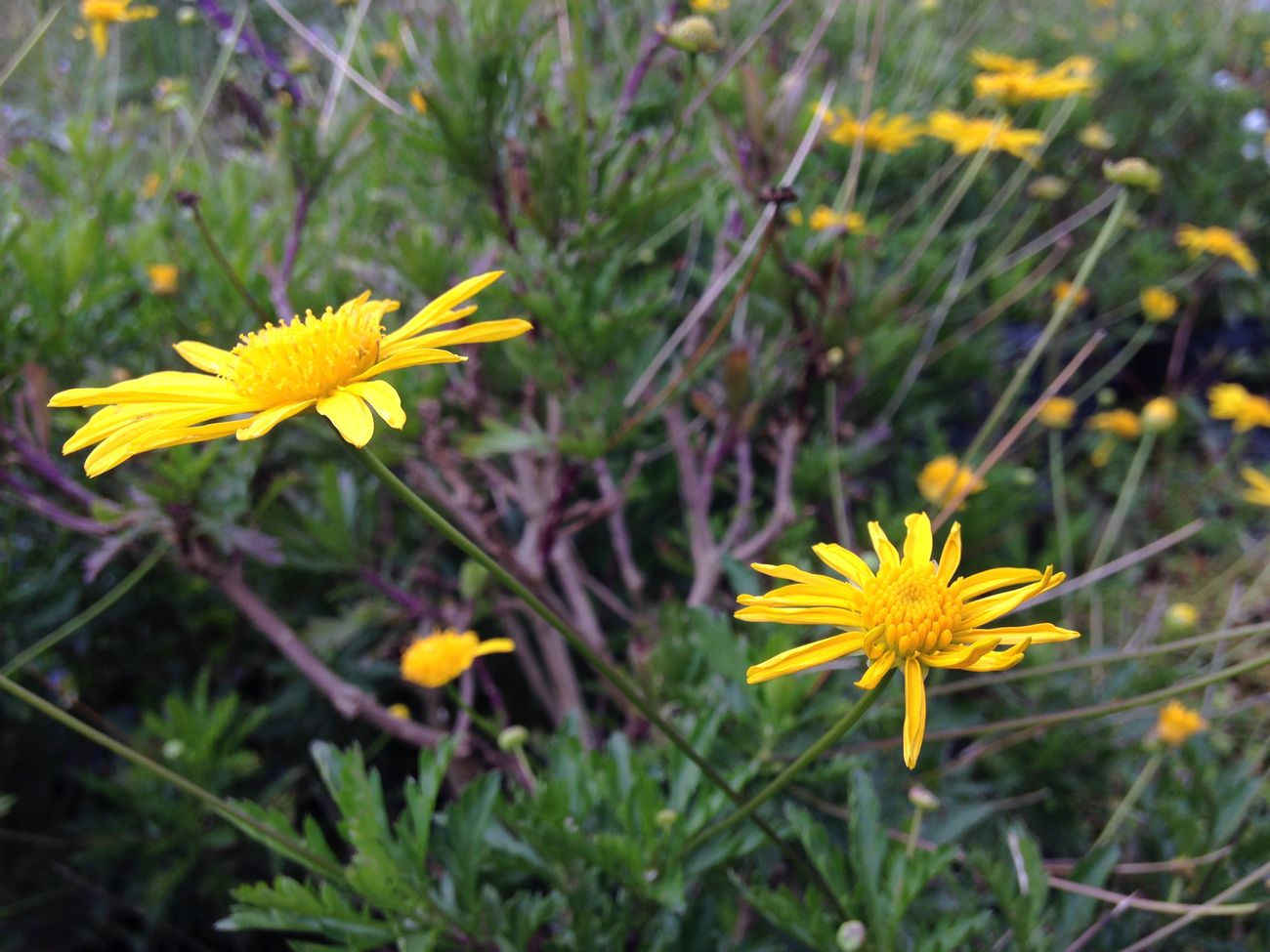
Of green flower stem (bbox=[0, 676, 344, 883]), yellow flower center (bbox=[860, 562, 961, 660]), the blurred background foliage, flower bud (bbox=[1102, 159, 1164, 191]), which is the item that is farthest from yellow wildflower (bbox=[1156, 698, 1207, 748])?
green flower stem (bbox=[0, 676, 344, 883])

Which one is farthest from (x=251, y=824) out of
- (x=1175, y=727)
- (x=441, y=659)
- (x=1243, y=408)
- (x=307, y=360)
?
(x=1243, y=408)

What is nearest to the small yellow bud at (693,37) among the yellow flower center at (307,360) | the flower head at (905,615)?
the yellow flower center at (307,360)

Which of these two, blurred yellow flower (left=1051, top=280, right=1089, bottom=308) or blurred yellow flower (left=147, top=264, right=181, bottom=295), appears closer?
blurred yellow flower (left=147, top=264, right=181, bottom=295)

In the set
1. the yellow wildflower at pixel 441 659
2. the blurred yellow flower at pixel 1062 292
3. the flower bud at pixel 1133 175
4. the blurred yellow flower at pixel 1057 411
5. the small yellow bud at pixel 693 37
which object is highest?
the small yellow bud at pixel 693 37

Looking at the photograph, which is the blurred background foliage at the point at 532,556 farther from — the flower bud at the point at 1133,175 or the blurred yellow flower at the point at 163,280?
the flower bud at the point at 1133,175

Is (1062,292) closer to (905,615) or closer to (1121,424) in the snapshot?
(1121,424)

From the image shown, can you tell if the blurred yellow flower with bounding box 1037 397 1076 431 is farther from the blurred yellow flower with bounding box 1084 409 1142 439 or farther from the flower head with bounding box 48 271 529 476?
the flower head with bounding box 48 271 529 476

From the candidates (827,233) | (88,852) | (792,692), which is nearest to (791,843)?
(792,692)
